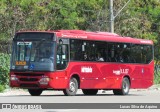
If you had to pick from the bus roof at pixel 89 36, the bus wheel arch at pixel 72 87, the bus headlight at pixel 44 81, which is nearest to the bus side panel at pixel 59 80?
the bus headlight at pixel 44 81

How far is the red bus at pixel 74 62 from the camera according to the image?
2819 centimetres

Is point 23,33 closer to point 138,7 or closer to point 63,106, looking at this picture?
point 63,106

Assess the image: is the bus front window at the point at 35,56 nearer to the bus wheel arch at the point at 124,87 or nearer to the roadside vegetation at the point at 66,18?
the bus wheel arch at the point at 124,87

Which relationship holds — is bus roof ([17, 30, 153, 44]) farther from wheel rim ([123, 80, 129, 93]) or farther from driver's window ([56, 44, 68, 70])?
wheel rim ([123, 80, 129, 93])

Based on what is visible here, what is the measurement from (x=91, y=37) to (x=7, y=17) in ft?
58.3

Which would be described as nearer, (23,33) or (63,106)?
(63,106)

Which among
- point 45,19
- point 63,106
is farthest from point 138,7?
point 63,106

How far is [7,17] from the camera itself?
47.3m

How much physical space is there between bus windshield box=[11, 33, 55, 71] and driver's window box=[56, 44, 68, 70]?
39 centimetres

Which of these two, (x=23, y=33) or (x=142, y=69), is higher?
(x=23, y=33)

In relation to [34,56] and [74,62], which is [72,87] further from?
[34,56]

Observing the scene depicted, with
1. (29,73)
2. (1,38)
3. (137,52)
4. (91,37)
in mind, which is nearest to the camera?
(29,73)

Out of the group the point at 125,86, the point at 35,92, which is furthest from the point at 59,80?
the point at 125,86

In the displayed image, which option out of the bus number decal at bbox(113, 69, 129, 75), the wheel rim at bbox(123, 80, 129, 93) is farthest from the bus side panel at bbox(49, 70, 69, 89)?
the wheel rim at bbox(123, 80, 129, 93)
